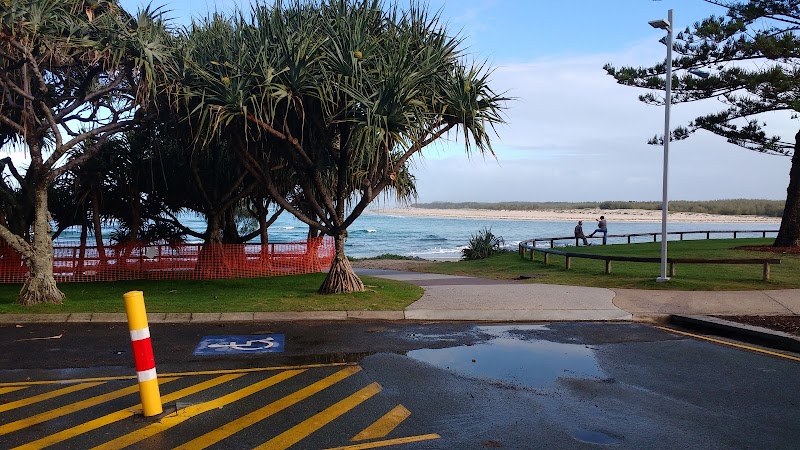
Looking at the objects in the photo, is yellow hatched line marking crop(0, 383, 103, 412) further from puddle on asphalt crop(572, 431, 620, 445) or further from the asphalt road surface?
puddle on asphalt crop(572, 431, 620, 445)

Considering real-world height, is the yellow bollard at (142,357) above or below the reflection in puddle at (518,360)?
above

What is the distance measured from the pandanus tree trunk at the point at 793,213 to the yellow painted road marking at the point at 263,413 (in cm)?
2152

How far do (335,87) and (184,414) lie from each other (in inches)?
310

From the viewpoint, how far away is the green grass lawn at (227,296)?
11.1 meters

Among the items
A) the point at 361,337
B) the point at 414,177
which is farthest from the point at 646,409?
the point at 414,177

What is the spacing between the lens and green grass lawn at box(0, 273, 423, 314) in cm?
1107

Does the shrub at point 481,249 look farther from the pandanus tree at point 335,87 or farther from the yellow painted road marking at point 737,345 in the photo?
the yellow painted road marking at point 737,345

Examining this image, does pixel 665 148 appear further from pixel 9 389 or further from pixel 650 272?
pixel 9 389

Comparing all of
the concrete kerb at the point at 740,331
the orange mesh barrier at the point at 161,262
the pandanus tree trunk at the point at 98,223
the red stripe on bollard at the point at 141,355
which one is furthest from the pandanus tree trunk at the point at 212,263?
the red stripe on bollard at the point at 141,355

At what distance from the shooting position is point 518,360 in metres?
7.87

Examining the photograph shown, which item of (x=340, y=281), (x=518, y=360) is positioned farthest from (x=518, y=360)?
(x=340, y=281)

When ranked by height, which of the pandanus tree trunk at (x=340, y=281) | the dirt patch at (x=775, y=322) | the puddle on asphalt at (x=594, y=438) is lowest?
the puddle on asphalt at (x=594, y=438)

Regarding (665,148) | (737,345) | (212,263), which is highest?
(665,148)

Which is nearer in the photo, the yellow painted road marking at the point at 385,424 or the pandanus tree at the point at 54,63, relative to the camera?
the yellow painted road marking at the point at 385,424
